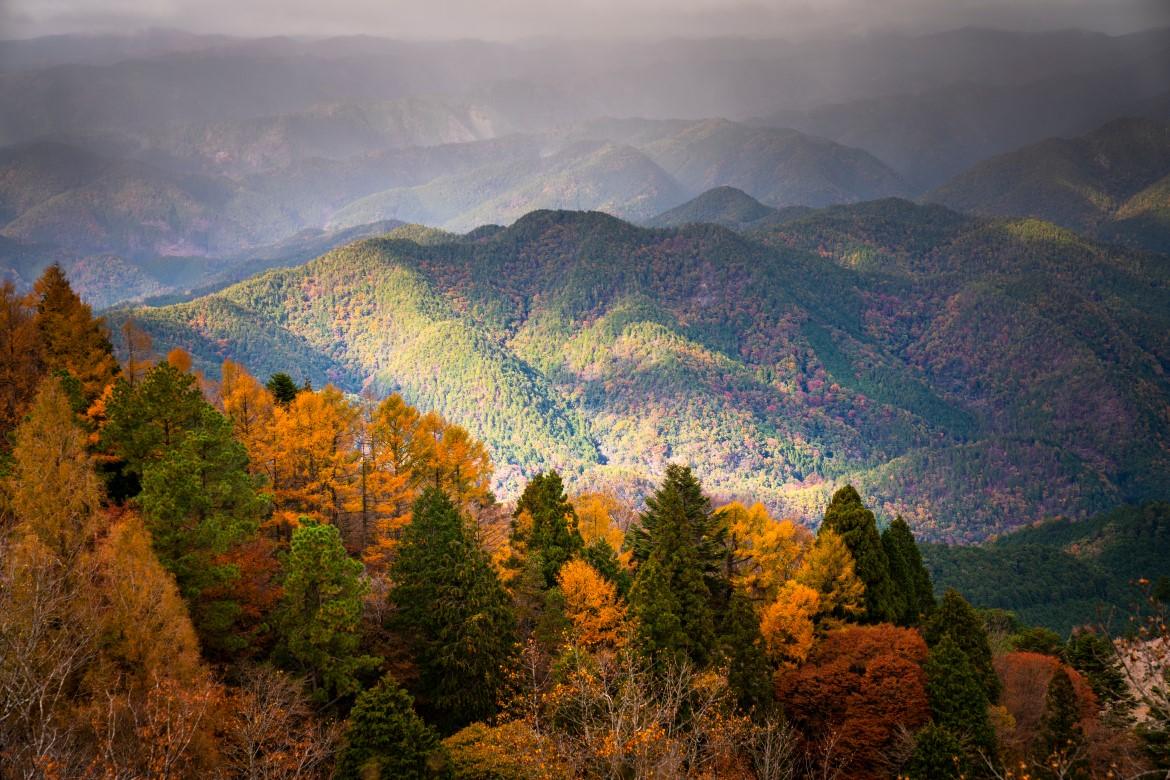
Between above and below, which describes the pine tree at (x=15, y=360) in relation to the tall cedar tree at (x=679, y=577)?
above

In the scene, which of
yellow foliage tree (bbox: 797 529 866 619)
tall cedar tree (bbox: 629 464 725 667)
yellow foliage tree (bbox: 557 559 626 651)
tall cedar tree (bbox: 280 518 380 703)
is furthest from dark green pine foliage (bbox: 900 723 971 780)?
tall cedar tree (bbox: 280 518 380 703)

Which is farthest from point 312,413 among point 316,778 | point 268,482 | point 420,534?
point 316,778

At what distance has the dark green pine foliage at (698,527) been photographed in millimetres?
48406

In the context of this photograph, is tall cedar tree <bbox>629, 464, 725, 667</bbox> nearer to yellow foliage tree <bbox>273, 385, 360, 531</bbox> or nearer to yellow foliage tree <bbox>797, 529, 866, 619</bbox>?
yellow foliage tree <bbox>797, 529, 866, 619</bbox>

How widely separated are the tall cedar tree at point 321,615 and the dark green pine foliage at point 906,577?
39.8 meters

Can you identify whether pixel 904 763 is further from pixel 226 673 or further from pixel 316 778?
pixel 226 673

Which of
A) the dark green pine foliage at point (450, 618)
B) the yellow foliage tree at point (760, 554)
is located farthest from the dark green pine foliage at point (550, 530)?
the yellow foliage tree at point (760, 554)

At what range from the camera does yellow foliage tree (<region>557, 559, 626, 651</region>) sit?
4541cm

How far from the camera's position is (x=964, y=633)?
1941 inches

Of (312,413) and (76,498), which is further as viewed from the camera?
(312,413)

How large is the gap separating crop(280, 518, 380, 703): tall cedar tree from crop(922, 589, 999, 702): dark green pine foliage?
3538 centimetres

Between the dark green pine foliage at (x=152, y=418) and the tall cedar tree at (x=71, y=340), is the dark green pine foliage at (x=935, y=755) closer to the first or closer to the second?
the dark green pine foliage at (x=152, y=418)

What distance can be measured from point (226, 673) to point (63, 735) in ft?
40.9

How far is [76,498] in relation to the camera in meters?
31.8
